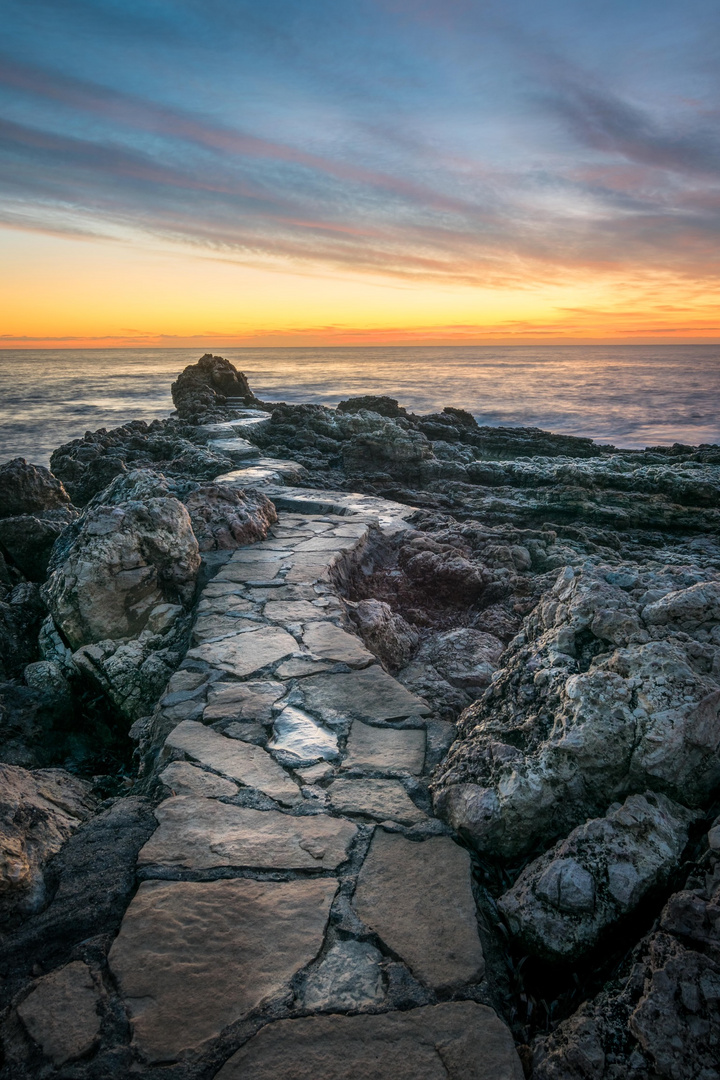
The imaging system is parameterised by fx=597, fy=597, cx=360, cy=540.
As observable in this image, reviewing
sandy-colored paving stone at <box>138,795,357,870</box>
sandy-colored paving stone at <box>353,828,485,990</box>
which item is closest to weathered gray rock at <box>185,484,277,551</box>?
sandy-colored paving stone at <box>138,795,357,870</box>

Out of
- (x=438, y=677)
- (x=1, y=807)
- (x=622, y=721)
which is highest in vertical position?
(x=622, y=721)

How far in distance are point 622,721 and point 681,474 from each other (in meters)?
8.83

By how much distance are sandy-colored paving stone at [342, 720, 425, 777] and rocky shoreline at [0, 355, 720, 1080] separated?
2 centimetres

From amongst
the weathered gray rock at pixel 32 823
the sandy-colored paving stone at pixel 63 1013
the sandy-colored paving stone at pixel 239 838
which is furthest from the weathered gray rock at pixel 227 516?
the sandy-colored paving stone at pixel 63 1013

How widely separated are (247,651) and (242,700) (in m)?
0.53

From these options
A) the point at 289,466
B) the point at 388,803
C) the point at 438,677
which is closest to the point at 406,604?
the point at 438,677

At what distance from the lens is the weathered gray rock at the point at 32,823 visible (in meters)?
1.92

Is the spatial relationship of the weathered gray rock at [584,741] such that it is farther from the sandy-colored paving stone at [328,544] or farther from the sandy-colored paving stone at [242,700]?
the sandy-colored paving stone at [328,544]

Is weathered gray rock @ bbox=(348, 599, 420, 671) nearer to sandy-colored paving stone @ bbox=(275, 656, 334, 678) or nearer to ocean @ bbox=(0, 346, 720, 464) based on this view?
sandy-colored paving stone @ bbox=(275, 656, 334, 678)

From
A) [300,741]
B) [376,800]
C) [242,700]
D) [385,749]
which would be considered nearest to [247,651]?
[242,700]

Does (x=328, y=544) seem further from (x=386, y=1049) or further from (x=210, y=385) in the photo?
(x=210, y=385)

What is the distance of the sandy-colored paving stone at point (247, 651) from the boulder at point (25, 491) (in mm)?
4374

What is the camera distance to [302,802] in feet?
8.03

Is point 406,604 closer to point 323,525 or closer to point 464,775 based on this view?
point 323,525
